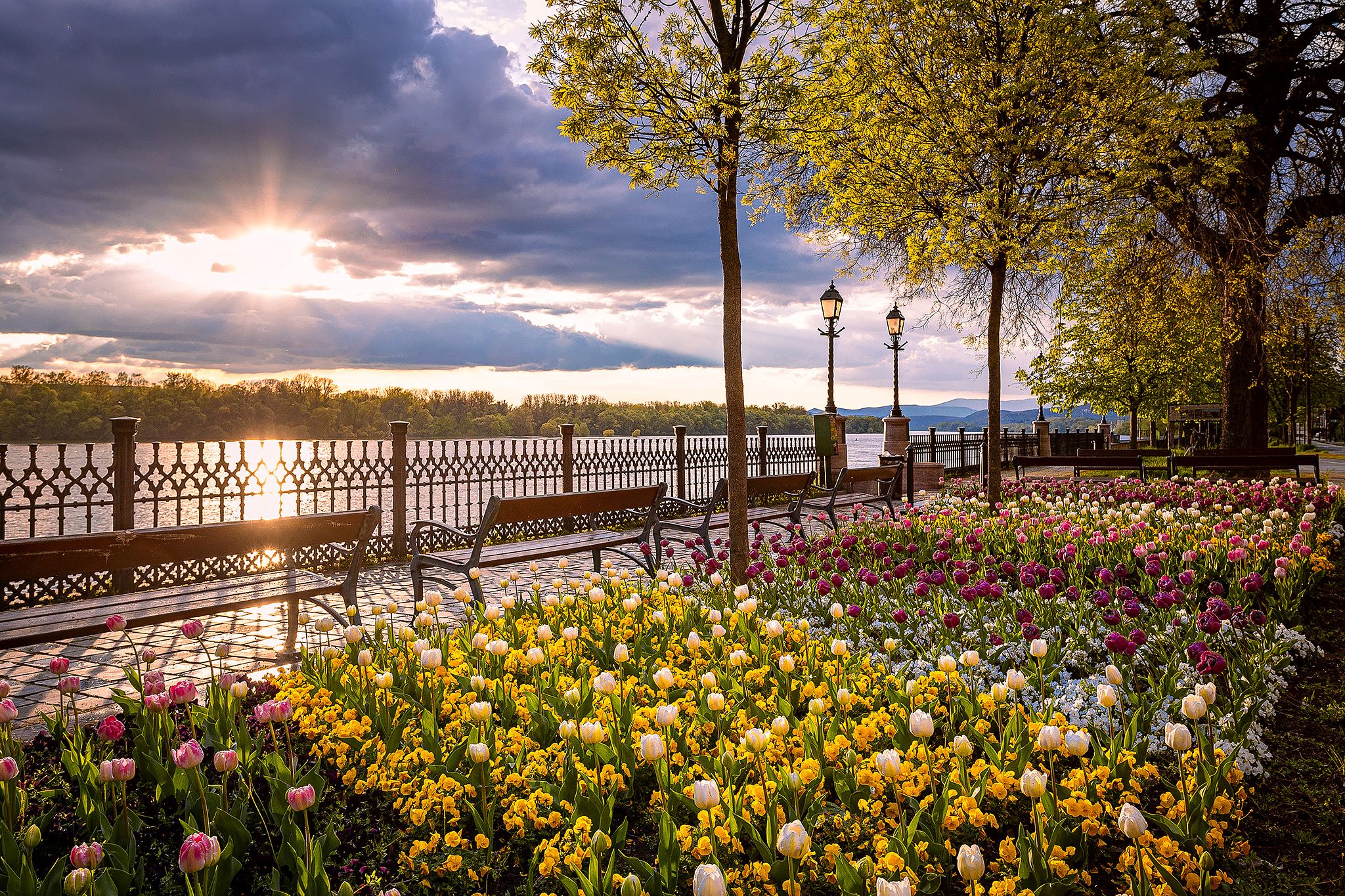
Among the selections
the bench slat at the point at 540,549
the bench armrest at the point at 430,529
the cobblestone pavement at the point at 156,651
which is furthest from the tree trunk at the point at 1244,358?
the cobblestone pavement at the point at 156,651

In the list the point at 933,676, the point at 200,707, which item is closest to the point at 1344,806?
the point at 933,676

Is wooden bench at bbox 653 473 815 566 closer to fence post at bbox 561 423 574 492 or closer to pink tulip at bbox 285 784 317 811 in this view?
fence post at bbox 561 423 574 492

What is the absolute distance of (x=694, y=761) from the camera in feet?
9.41

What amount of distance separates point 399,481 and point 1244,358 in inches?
657

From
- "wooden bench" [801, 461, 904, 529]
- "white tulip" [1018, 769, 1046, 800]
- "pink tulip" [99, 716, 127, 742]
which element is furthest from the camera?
"wooden bench" [801, 461, 904, 529]

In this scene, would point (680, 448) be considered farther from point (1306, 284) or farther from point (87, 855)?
point (87, 855)

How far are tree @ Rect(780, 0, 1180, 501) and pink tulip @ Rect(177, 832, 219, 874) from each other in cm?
856

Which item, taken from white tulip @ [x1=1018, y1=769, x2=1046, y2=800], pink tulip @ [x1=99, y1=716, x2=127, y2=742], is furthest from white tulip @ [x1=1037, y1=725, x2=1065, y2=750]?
pink tulip @ [x1=99, y1=716, x2=127, y2=742]

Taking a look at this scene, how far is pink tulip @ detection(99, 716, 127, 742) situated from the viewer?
2619mm

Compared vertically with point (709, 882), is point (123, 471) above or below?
above

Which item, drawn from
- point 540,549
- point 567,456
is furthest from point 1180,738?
point 567,456

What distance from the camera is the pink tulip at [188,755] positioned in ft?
7.40

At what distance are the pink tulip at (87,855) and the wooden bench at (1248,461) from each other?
1529cm

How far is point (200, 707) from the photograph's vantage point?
339 centimetres
